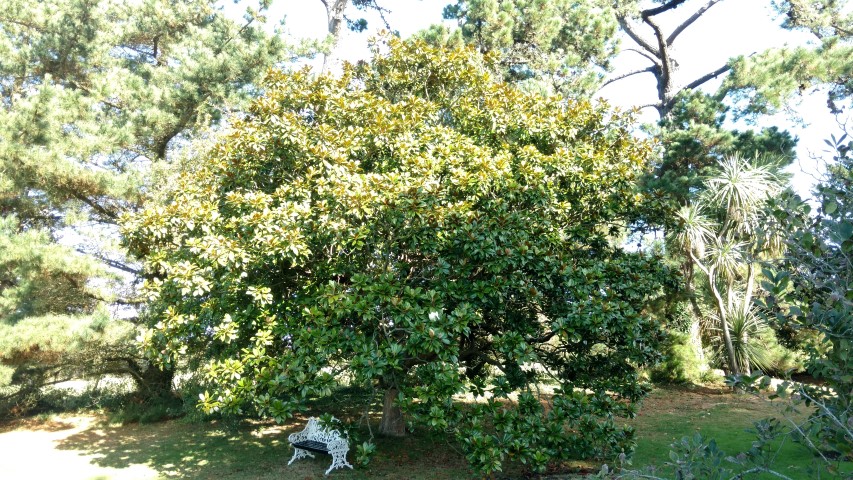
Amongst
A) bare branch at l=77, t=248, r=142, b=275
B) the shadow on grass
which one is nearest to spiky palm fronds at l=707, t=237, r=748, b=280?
the shadow on grass

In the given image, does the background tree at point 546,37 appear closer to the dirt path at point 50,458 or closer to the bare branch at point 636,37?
the bare branch at point 636,37

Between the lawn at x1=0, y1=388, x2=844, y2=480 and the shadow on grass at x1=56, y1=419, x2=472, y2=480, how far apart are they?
1 centimetres

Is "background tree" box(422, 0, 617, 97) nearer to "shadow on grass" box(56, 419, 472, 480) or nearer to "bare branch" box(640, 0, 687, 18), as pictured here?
"bare branch" box(640, 0, 687, 18)

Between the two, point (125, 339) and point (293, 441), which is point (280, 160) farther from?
point (125, 339)

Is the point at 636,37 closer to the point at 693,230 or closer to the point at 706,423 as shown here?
the point at 693,230

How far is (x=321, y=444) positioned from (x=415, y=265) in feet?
9.31

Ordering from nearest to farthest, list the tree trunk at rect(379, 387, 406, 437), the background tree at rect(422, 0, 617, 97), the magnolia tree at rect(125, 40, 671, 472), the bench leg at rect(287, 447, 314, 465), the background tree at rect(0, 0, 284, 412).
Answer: the magnolia tree at rect(125, 40, 671, 472)
the bench leg at rect(287, 447, 314, 465)
the tree trunk at rect(379, 387, 406, 437)
the background tree at rect(0, 0, 284, 412)
the background tree at rect(422, 0, 617, 97)

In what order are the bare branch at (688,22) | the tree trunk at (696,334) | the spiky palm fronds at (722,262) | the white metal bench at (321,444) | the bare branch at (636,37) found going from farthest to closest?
the bare branch at (636,37), the bare branch at (688,22), the tree trunk at (696,334), the spiky palm fronds at (722,262), the white metal bench at (321,444)

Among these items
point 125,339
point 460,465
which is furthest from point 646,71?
point 125,339

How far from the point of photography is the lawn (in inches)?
297

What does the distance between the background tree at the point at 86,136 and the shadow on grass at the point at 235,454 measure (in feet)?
5.46

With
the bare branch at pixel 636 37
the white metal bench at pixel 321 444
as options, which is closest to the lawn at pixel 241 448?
the white metal bench at pixel 321 444

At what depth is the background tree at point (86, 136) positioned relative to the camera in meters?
9.74

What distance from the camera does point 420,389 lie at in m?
5.68
